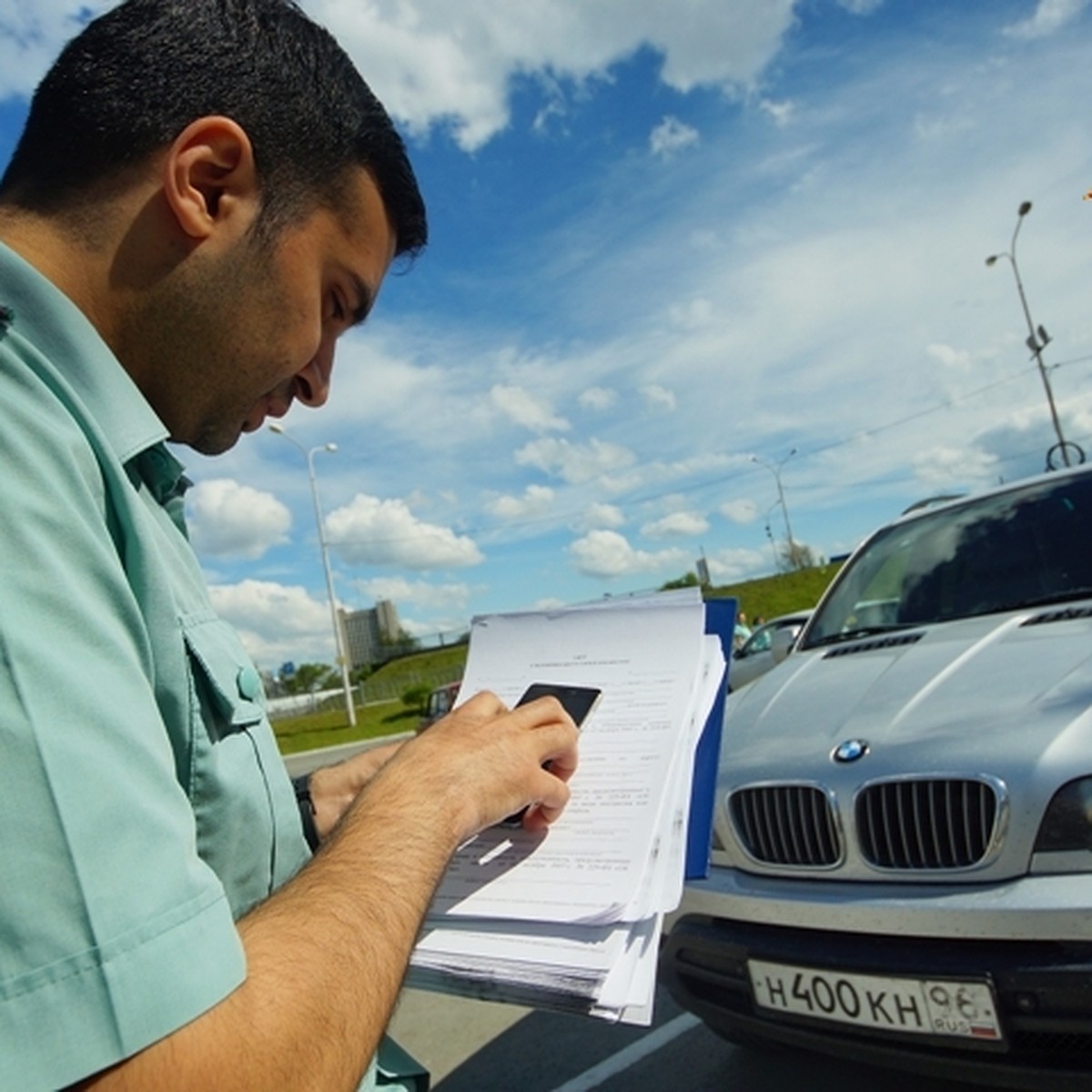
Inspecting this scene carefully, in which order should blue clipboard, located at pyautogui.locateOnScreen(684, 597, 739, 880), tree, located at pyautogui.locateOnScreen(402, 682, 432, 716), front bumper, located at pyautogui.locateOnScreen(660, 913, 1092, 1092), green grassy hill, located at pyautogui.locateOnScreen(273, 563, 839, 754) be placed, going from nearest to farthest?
blue clipboard, located at pyautogui.locateOnScreen(684, 597, 739, 880)
front bumper, located at pyautogui.locateOnScreen(660, 913, 1092, 1092)
green grassy hill, located at pyautogui.locateOnScreen(273, 563, 839, 754)
tree, located at pyautogui.locateOnScreen(402, 682, 432, 716)

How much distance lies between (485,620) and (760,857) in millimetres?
1337

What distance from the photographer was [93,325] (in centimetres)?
94

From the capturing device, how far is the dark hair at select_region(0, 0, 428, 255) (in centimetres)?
100

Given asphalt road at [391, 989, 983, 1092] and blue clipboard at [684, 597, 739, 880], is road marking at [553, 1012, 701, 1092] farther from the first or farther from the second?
blue clipboard at [684, 597, 739, 880]

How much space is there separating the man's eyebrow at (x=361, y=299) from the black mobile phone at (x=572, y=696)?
1.96ft

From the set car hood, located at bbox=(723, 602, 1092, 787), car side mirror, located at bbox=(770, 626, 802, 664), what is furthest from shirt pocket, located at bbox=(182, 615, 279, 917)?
car side mirror, located at bbox=(770, 626, 802, 664)

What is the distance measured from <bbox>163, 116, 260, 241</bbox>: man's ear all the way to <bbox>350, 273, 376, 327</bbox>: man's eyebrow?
8.2 inches

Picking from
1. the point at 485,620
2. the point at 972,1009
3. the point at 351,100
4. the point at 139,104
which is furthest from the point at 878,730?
the point at 139,104

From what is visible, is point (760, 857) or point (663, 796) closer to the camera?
point (663, 796)

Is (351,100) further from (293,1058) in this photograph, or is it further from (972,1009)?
(972,1009)

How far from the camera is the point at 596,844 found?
1.16 metres

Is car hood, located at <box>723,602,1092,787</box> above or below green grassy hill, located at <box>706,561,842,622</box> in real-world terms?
above

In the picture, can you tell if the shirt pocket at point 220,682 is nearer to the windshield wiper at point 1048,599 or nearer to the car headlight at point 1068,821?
the car headlight at point 1068,821

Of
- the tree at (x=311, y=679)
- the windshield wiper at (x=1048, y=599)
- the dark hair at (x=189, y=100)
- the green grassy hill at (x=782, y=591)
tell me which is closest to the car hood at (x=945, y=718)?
the windshield wiper at (x=1048, y=599)
